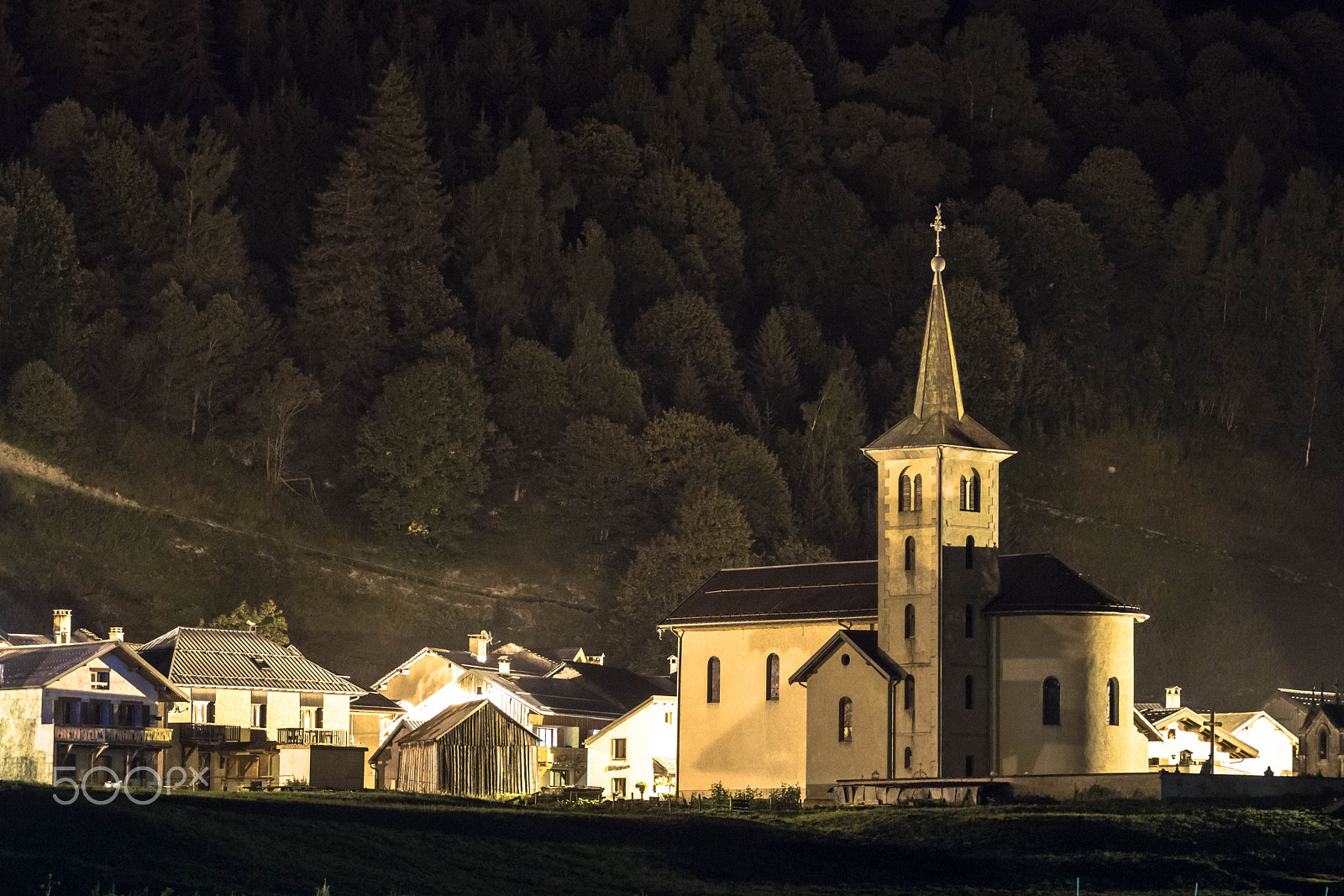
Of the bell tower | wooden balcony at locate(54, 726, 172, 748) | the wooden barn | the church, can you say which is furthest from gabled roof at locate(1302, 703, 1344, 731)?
wooden balcony at locate(54, 726, 172, 748)

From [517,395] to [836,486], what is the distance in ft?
53.5

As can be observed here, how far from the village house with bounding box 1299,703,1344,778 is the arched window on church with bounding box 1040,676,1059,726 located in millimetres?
16215

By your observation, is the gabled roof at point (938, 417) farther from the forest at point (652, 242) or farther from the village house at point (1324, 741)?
the forest at point (652, 242)

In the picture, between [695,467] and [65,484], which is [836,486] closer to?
[695,467]

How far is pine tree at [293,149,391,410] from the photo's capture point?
112562 millimetres

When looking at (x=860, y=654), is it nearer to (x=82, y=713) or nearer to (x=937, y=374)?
(x=937, y=374)

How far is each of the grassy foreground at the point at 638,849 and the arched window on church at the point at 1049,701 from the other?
8.45m

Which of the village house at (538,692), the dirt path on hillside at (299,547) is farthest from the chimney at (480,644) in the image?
the dirt path on hillside at (299,547)

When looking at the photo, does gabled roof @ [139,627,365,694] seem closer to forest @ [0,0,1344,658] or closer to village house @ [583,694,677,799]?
village house @ [583,694,677,799]

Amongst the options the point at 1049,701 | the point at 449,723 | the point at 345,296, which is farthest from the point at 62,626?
the point at 345,296

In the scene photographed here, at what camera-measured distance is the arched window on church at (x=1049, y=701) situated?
63.6 metres

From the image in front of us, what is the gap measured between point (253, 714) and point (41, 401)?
1083 inches

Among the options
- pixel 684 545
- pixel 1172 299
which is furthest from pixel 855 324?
pixel 684 545

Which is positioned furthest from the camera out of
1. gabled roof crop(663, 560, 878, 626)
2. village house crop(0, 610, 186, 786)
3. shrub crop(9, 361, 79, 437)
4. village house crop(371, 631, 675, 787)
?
shrub crop(9, 361, 79, 437)
